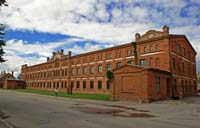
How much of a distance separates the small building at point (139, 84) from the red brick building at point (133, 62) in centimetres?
→ 444

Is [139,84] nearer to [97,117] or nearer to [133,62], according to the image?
[133,62]

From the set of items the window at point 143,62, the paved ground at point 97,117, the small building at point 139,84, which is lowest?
the paved ground at point 97,117

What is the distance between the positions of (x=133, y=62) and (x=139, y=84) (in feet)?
49.8

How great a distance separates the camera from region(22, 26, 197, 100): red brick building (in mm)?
39125

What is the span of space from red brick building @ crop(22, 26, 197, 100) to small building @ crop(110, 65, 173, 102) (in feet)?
14.6

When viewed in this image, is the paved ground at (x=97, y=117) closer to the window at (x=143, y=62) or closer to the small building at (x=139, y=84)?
the small building at (x=139, y=84)

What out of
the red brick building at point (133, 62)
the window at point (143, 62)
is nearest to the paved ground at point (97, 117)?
the red brick building at point (133, 62)

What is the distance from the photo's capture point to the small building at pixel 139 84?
29.7 metres

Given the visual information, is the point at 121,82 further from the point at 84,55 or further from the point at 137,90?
the point at 84,55

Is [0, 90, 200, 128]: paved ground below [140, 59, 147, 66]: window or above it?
below

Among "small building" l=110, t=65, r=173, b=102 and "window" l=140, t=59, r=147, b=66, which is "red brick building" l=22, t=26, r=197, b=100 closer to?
"window" l=140, t=59, r=147, b=66

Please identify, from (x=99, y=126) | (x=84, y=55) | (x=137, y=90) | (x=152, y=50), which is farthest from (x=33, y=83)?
(x=99, y=126)

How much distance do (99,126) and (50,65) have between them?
2679 inches

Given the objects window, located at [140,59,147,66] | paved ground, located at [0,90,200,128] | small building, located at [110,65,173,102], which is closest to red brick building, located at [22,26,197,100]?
window, located at [140,59,147,66]
